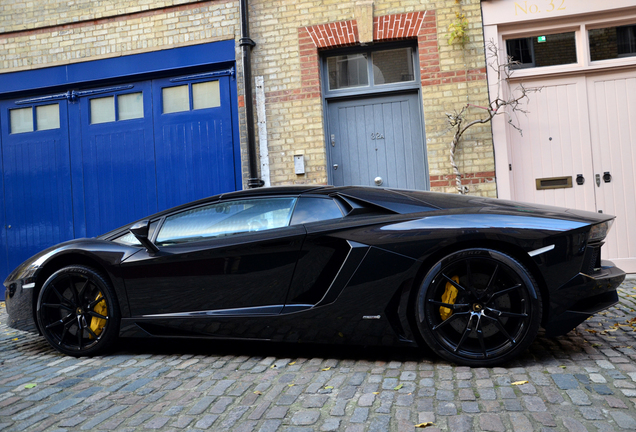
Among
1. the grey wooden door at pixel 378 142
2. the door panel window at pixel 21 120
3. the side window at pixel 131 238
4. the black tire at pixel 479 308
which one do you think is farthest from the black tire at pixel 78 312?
the door panel window at pixel 21 120

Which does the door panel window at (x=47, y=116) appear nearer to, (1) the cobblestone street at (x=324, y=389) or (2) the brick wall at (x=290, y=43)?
(2) the brick wall at (x=290, y=43)

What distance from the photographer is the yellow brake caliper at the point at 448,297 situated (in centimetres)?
319

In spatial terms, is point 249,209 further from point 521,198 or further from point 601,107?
point 601,107

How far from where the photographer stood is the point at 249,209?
377 centimetres

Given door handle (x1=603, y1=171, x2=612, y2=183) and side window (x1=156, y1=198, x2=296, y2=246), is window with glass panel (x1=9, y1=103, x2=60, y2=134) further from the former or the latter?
door handle (x1=603, y1=171, x2=612, y2=183)

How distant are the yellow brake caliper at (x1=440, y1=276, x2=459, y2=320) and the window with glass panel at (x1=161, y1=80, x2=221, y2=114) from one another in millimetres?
5600

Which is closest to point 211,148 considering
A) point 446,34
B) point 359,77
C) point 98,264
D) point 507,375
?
point 359,77

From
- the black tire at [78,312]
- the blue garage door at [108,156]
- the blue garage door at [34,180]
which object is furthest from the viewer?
the blue garage door at [34,180]

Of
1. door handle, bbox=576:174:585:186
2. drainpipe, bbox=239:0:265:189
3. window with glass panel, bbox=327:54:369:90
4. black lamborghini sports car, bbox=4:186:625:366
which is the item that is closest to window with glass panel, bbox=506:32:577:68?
door handle, bbox=576:174:585:186

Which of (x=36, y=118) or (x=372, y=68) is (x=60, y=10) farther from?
(x=372, y=68)

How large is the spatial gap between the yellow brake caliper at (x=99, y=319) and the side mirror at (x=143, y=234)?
55 centimetres

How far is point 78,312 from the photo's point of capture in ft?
12.9

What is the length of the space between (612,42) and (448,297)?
5591 mm

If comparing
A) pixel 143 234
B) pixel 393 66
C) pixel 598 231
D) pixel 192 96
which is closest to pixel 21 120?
pixel 192 96
